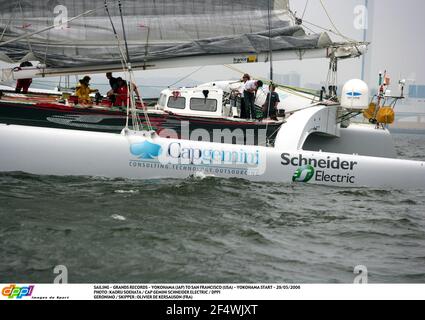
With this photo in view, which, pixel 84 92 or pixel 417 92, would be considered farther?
pixel 417 92

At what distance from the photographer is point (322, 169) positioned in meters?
8.50

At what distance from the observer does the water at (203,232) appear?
4824 mm

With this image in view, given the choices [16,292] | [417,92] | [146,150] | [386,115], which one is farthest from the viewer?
[417,92]

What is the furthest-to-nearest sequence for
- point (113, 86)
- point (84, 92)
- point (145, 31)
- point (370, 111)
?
point (370, 111)
point (113, 86)
point (84, 92)
point (145, 31)

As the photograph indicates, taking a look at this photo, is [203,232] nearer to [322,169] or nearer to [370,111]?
[322,169]

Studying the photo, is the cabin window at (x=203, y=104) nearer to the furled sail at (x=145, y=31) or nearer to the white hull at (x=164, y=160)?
the furled sail at (x=145, y=31)

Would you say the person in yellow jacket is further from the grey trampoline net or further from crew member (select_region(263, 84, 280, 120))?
crew member (select_region(263, 84, 280, 120))

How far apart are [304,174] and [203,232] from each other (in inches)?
112

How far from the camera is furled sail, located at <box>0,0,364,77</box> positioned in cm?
912

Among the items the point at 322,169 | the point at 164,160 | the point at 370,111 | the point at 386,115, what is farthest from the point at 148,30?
the point at 370,111

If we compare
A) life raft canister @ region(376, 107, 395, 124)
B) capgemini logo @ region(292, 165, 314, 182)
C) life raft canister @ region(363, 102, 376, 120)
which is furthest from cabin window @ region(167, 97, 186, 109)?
life raft canister @ region(363, 102, 376, 120)

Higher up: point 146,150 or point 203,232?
point 146,150

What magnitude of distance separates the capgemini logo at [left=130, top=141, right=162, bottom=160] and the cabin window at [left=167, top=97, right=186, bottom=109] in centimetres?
208
